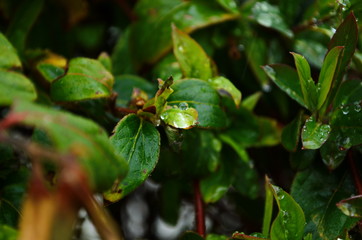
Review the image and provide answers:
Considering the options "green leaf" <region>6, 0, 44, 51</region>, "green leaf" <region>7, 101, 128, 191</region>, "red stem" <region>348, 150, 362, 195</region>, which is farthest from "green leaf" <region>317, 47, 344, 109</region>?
"green leaf" <region>6, 0, 44, 51</region>

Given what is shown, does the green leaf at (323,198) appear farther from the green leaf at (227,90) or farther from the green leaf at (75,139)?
the green leaf at (75,139)

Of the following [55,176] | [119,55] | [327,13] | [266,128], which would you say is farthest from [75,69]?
[327,13]

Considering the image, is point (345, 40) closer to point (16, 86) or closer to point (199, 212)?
point (199, 212)

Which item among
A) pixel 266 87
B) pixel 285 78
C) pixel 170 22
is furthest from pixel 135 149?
pixel 266 87

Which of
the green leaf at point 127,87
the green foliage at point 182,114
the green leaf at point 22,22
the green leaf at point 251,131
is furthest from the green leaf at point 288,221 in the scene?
the green leaf at point 22,22

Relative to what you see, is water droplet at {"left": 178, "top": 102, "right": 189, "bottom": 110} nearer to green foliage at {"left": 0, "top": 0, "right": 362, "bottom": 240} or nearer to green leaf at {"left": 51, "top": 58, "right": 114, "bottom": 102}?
green foliage at {"left": 0, "top": 0, "right": 362, "bottom": 240}

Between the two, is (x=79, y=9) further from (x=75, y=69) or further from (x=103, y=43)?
(x=75, y=69)

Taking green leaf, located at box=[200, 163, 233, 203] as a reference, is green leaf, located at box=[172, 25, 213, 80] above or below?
above
